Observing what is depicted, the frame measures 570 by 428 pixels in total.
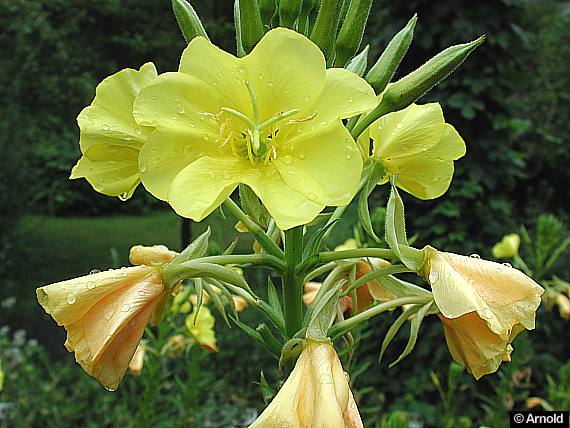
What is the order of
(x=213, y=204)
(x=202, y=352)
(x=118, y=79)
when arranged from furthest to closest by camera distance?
(x=202, y=352) < (x=118, y=79) < (x=213, y=204)

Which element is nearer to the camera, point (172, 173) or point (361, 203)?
point (172, 173)

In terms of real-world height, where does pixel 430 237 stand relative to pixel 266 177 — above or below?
below

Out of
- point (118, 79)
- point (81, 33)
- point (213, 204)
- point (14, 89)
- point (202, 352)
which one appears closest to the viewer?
point (213, 204)

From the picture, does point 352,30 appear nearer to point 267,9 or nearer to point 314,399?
point 267,9

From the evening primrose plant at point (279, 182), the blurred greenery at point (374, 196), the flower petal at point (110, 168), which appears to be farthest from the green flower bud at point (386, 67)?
the blurred greenery at point (374, 196)

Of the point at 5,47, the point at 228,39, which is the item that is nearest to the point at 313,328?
the point at 228,39

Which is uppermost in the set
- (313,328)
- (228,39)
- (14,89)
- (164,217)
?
(313,328)

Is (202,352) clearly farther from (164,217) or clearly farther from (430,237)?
(164,217)

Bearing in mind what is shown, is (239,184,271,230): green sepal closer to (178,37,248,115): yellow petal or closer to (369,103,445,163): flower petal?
(178,37,248,115): yellow petal

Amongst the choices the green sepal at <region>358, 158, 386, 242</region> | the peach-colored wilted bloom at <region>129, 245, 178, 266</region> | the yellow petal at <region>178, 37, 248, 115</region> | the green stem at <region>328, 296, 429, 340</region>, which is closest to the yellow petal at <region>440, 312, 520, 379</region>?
the green stem at <region>328, 296, 429, 340</region>
